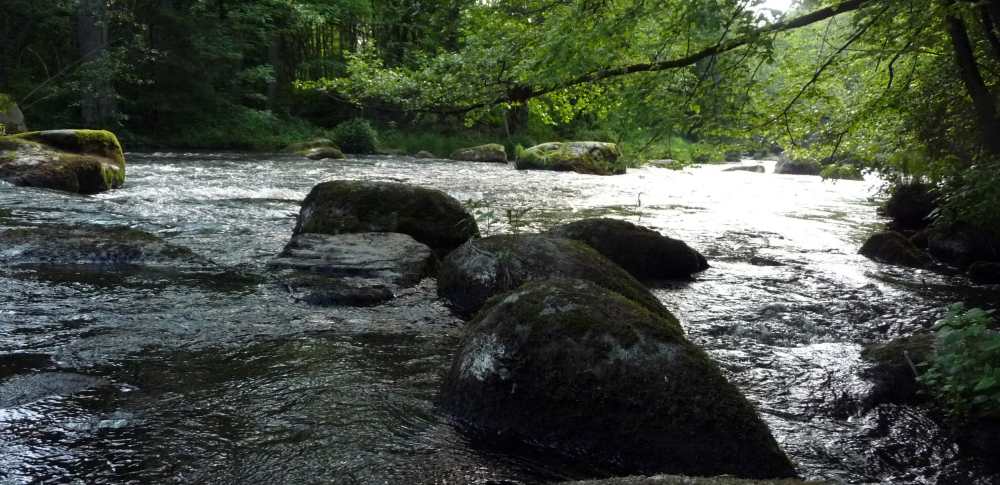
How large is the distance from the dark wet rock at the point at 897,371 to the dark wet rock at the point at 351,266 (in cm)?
398

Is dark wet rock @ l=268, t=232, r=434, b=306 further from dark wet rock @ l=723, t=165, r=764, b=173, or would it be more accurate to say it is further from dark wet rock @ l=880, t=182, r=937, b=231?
dark wet rock @ l=723, t=165, r=764, b=173

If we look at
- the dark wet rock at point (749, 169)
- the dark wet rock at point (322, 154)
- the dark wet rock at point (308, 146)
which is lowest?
the dark wet rock at point (749, 169)

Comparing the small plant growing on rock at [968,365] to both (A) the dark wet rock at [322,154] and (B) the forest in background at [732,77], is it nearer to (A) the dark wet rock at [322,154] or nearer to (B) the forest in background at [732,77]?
(B) the forest in background at [732,77]

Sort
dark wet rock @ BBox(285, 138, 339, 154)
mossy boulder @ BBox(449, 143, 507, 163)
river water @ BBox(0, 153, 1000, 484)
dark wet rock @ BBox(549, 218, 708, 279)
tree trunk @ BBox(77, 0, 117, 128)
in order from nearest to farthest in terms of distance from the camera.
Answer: river water @ BBox(0, 153, 1000, 484) → dark wet rock @ BBox(549, 218, 708, 279) → tree trunk @ BBox(77, 0, 117, 128) → dark wet rock @ BBox(285, 138, 339, 154) → mossy boulder @ BBox(449, 143, 507, 163)

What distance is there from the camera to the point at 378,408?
4.07 meters

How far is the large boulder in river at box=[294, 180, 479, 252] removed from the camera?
8.62m

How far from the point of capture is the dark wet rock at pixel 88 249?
284 inches

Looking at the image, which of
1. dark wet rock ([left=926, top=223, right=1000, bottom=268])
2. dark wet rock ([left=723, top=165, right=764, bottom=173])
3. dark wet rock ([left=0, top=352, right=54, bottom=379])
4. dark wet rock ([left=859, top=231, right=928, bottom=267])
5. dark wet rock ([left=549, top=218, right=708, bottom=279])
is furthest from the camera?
dark wet rock ([left=723, top=165, right=764, bottom=173])

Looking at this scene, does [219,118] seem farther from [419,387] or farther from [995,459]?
[995,459]

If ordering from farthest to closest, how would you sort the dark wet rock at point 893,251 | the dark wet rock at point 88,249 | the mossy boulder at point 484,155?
the mossy boulder at point 484,155, the dark wet rock at point 893,251, the dark wet rock at point 88,249

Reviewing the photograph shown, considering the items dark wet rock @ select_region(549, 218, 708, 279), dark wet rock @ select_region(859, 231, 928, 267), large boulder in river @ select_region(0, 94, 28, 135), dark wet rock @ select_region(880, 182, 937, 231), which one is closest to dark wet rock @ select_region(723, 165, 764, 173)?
dark wet rock @ select_region(880, 182, 937, 231)

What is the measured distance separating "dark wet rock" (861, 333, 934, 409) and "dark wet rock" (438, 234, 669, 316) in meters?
1.77

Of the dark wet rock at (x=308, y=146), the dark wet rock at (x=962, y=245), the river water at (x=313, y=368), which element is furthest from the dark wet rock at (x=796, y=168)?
the river water at (x=313, y=368)

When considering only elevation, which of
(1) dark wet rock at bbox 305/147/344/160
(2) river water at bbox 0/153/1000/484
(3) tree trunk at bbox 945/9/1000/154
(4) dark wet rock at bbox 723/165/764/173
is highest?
(3) tree trunk at bbox 945/9/1000/154
